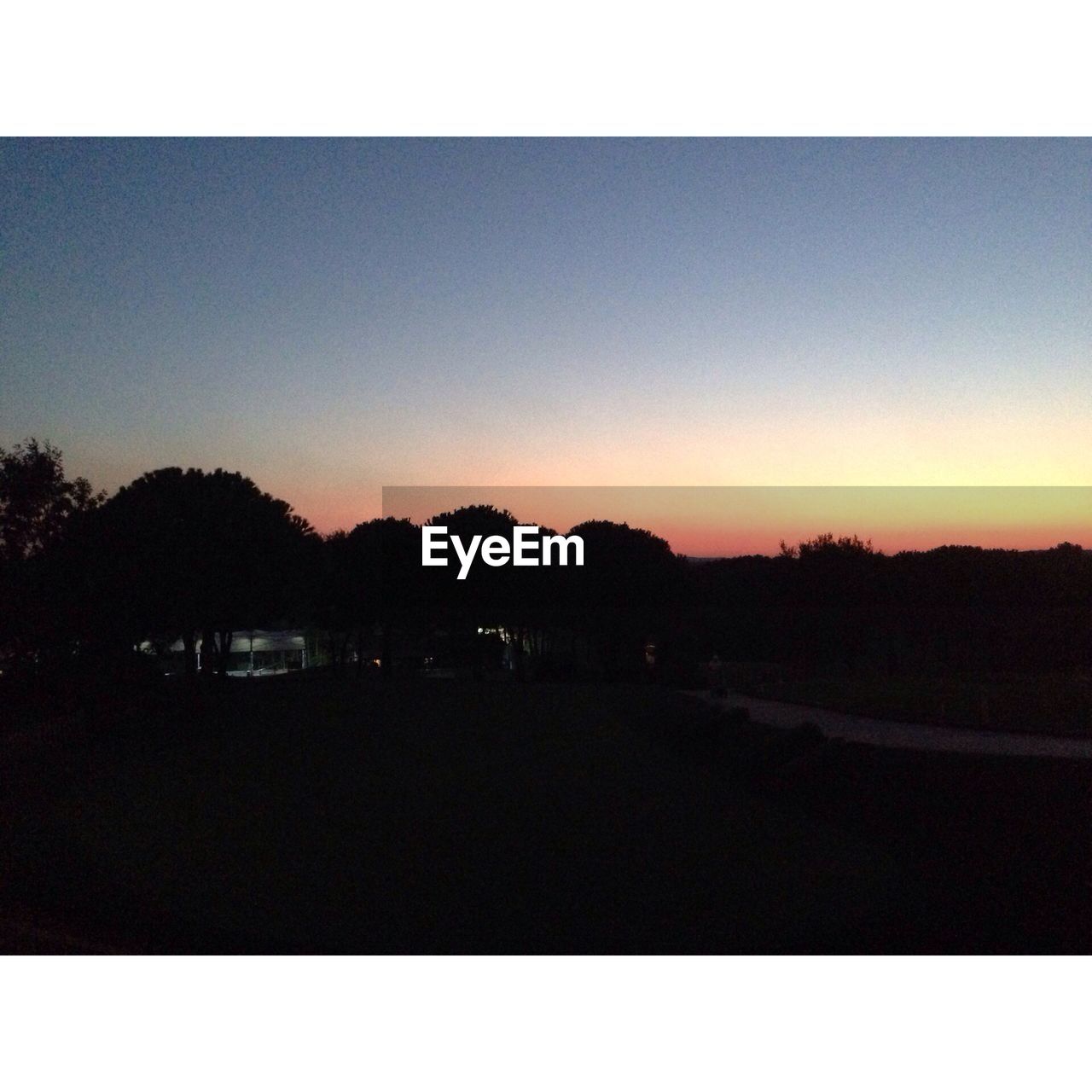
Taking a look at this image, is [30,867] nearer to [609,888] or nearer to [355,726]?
[609,888]

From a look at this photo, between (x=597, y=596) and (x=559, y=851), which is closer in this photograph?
(x=559, y=851)

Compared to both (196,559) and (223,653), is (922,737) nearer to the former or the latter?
(196,559)

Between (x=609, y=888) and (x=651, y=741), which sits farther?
(x=651, y=741)

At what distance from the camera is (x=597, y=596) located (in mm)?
27016

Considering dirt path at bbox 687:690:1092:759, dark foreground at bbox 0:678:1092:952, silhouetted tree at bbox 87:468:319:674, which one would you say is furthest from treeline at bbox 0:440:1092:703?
dirt path at bbox 687:690:1092:759

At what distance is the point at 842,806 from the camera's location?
981cm

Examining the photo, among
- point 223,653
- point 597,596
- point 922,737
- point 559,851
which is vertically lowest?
point 559,851

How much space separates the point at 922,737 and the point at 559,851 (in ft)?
19.6

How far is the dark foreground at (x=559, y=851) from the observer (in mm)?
6859

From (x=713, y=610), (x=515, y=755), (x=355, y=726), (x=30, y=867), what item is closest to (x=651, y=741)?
(x=515, y=755)

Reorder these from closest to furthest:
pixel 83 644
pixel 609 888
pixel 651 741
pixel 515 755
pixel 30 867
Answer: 1. pixel 609 888
2. pixel 30 867
3. pixel 83 644
4. pixel 515 755
5. pixel 651 741

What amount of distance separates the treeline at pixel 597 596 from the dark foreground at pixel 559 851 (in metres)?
6.69

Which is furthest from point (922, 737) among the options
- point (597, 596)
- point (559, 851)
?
point (597, 596)

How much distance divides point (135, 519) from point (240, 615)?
266 inches
